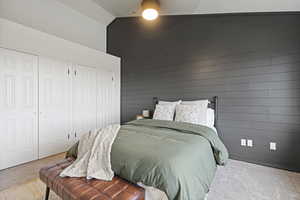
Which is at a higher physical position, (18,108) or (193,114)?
Answer: (18,108)

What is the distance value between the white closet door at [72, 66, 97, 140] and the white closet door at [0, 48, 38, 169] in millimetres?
769

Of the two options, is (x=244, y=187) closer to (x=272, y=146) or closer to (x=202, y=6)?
(x=272, y=146)

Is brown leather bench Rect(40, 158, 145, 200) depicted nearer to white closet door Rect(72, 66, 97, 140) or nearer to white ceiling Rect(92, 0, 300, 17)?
white closet door Rect(72, 66, 97, 140)

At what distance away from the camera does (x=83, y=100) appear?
151 inches

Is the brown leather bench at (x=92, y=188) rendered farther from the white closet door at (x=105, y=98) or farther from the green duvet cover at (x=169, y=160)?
the white closet door at (x=105, y=98)

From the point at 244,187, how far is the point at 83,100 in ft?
11.1

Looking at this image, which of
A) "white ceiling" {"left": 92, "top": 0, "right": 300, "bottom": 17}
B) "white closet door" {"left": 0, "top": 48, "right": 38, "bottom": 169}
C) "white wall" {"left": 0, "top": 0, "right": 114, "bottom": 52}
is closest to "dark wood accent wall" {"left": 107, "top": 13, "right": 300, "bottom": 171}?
"white ceiling" {"left": 92, "top": 0, "right": 300, "bottom": 17}

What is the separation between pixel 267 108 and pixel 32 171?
12.9 feet

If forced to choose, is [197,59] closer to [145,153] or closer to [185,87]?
[185,87]

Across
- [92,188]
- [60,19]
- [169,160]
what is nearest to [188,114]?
[169,160]

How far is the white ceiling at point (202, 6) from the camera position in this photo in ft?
8.47

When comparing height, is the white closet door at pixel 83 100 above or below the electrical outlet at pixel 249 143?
above

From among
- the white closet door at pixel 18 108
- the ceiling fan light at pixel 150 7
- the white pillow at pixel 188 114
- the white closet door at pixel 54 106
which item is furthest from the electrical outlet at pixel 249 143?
the white closet door at pixel 18 108

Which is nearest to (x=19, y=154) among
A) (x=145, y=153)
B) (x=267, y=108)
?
(x=145, y=153)
